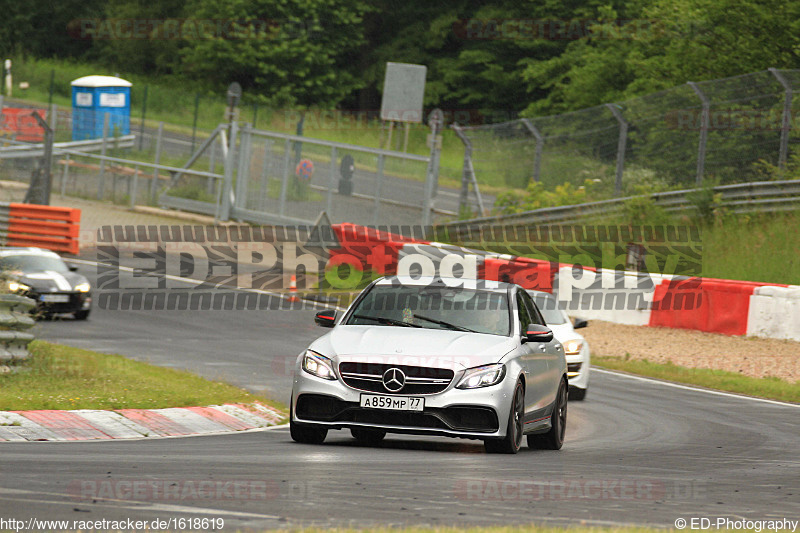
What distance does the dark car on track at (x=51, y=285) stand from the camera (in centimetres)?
2095

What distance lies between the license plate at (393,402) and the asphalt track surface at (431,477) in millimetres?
391

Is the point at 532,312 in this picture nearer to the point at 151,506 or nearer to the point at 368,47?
Result: the point at 151,506

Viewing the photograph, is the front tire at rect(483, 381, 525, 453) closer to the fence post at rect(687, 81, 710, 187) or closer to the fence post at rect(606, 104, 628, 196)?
the fence post at rect(687, 81, 710, 187)

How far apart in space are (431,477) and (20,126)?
41.1 metres

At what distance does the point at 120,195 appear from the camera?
1564 inches

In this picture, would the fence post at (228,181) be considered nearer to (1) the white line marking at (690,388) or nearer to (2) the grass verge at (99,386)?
(1) the white line marking at (690,388)

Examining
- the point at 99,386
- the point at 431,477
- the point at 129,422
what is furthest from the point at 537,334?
the point at 99,386

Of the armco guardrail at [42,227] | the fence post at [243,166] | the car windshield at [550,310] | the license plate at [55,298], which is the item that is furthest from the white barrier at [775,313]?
the fence post at [243,166]

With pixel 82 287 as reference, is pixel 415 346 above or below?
above

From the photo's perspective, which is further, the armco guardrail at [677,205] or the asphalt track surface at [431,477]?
the armco guardrail at [677,205]

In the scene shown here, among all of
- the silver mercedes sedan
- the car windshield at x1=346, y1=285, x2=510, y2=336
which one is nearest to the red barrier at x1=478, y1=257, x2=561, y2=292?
the car windshield at x1=346, y1=285, x2=510, y2=336

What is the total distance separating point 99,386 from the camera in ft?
42.8

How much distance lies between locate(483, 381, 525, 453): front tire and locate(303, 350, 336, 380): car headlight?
140cm

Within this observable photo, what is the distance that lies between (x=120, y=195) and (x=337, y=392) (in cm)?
3126
